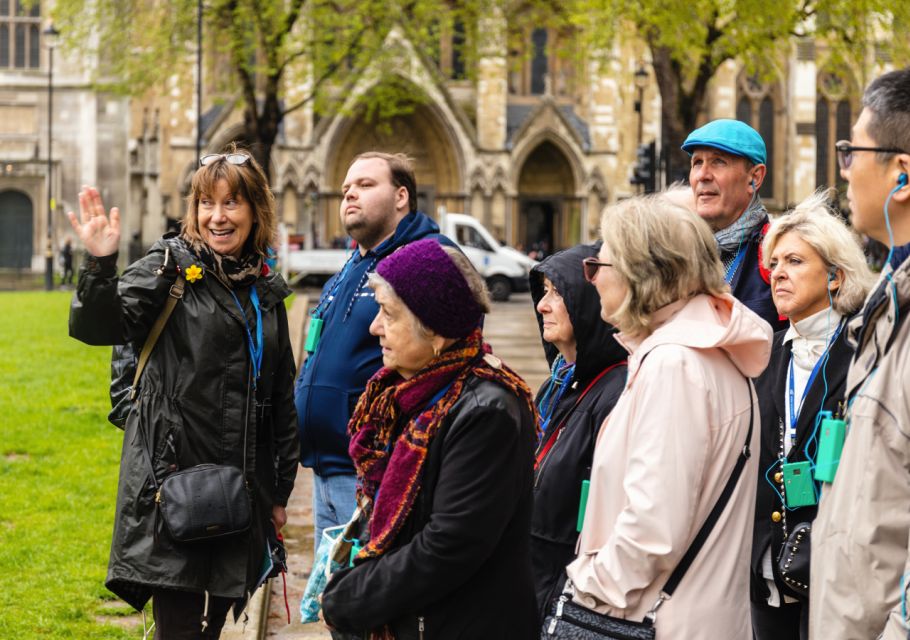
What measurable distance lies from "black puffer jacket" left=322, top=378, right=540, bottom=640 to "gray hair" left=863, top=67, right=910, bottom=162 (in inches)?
41.1

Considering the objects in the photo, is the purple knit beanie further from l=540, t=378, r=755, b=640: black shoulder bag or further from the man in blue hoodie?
the man in blue hoodie

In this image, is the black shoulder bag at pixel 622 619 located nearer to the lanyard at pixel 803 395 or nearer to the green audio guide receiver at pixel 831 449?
the green audio guide receiver at pixel 831 449

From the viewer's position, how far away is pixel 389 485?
307 cm

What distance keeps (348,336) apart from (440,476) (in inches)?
71.0

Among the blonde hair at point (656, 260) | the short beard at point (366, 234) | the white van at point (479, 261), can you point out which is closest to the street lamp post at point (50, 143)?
the white van at point (479, 261)

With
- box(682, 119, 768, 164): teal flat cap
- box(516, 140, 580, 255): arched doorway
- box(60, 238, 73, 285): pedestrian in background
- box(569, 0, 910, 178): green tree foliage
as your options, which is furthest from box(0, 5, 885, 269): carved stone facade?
box(682, 119, 768, 164): teal flat cap

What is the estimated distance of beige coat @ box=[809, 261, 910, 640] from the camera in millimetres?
2512

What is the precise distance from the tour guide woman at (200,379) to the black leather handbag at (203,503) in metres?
0.07

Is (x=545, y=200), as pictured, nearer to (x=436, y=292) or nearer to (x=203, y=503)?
(x=203, y=503)

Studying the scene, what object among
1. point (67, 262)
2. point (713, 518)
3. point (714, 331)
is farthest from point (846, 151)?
point (67, 262)

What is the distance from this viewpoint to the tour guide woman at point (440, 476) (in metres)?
2.97

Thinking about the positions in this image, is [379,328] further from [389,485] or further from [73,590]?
[73,590]

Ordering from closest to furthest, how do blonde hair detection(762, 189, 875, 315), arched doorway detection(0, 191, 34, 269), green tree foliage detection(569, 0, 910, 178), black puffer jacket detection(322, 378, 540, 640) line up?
black puffer jacket detection(322, 378, 540, 640)
blonde hair detection(762, 189, 875, 315)
green tree foliage detection(569, 0, 910, 178)
arched doorway detection(0, 191, 34, 269)

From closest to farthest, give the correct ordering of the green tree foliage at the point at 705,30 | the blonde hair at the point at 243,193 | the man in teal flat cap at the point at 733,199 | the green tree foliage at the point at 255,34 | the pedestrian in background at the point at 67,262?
1. the blonde hair at the point at 243,193
2. the man in teal flat cap at the point at 733,199
3. the green tree foliage at the point at 705,30
4. the green tree foliage at the point at 255,34
5. the pedestrian in background at the point at 67,262
